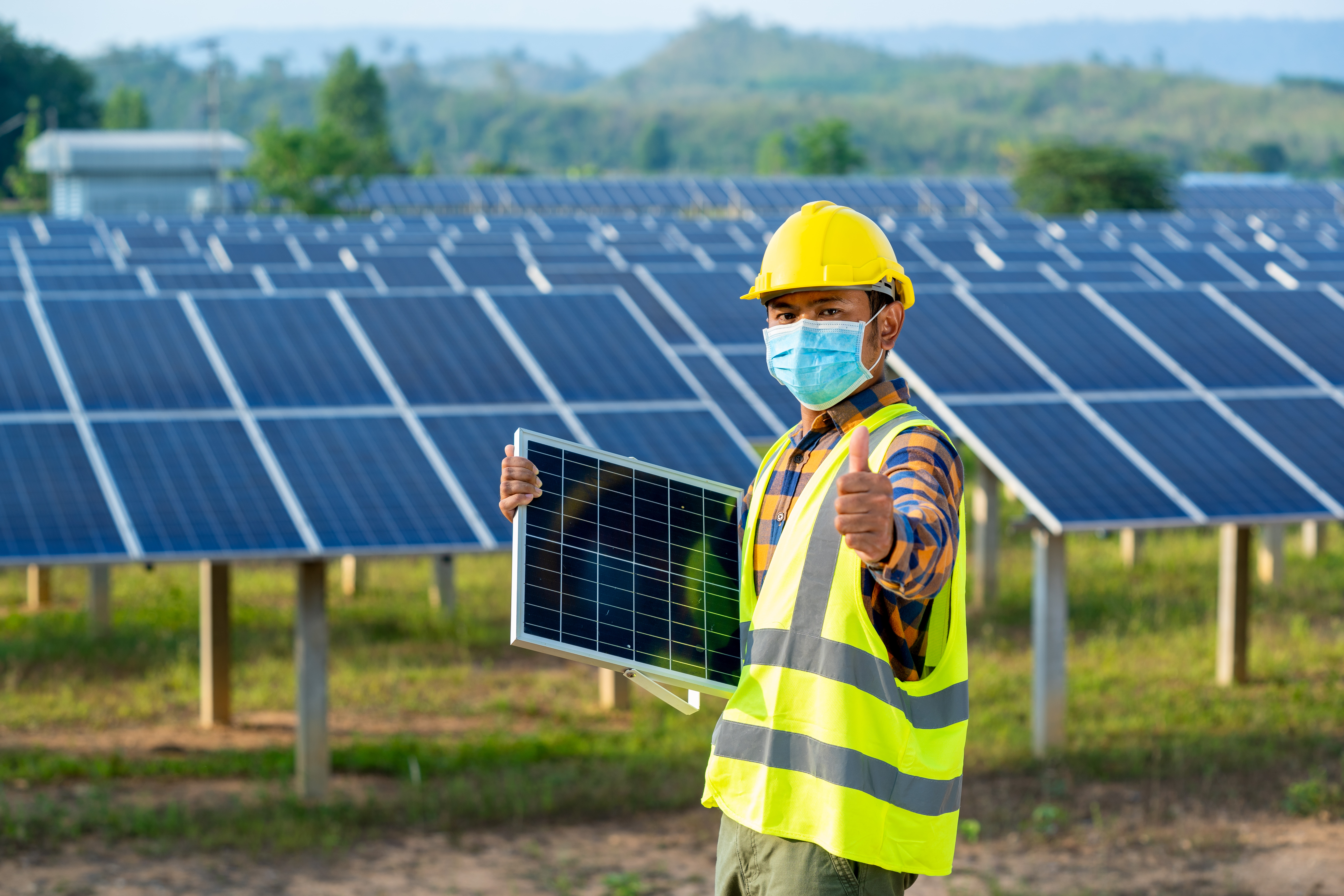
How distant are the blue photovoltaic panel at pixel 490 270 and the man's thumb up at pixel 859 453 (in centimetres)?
1290

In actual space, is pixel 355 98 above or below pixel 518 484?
above

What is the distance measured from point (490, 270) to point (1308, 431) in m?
8.73

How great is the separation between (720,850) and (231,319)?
9.14 meters

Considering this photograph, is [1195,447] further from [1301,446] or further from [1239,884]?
[1239,884]

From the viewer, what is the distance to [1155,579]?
62.4ft

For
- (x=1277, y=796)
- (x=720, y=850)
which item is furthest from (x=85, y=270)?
(x=720, y=850)

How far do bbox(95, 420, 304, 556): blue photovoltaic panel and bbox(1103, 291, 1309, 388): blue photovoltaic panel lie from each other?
7.86 meters

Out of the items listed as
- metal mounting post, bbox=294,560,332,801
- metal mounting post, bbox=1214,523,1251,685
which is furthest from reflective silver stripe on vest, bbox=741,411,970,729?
metal mounting post, bbox=1214,523,1251,685

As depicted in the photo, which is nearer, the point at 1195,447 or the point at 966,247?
the point at 1195,447

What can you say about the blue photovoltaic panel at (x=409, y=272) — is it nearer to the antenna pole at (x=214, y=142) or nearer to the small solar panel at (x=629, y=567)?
the small solar panel at (x=629, y=567)

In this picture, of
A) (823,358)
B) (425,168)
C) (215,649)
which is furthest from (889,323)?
(425,168)

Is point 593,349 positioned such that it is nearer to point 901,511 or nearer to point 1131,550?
point 901,511

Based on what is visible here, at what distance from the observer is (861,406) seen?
13.8 ft

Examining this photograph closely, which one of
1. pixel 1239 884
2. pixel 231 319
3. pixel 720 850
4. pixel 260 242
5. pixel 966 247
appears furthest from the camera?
pixel 260 242
